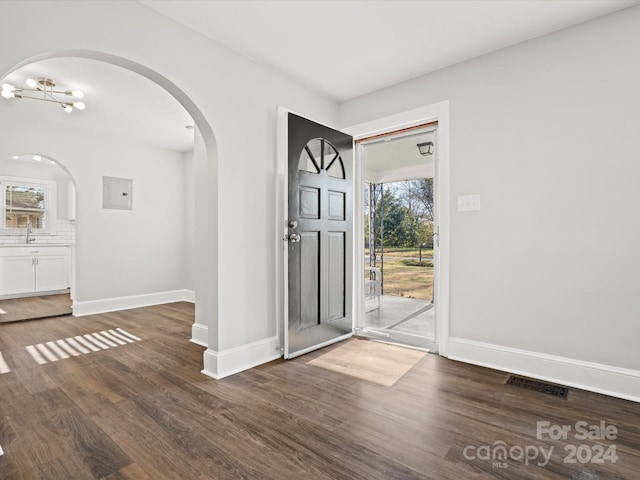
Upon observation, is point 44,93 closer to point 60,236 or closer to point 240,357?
point 240,357

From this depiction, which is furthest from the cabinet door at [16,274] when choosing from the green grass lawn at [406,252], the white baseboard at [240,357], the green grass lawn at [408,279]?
the green grass lawn at [408,279]

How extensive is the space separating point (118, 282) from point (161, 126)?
244 cm

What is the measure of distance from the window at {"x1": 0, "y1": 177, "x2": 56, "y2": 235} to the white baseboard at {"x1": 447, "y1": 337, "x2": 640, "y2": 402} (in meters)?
7.70

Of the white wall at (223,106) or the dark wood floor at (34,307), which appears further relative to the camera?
the dark wood floor at (34,307)

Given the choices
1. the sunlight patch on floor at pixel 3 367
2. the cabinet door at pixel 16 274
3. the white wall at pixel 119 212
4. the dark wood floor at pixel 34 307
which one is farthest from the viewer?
the cabinet door at pixel 16 274

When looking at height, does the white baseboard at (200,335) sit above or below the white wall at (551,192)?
below

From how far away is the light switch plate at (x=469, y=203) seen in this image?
2836 millimetres

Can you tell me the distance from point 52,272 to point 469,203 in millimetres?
7484

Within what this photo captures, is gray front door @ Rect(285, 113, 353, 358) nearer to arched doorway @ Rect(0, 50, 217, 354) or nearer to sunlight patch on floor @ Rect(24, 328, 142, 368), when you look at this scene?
arched doorway @ Rect(0, 50, 217, 354)

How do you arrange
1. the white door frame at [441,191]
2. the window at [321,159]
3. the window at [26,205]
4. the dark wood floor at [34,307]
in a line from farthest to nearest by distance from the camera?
the window at [26,205] < the dark wood floor at [34,307] < the window at [321,159] < the white door frame at [441,191]

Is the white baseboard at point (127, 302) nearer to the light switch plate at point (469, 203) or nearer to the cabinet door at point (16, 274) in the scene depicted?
the cabinet door at point (16, 274)

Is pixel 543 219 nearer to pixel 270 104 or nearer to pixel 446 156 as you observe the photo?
pixel 446 156

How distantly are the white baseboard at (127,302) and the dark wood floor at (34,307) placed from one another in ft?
0.88

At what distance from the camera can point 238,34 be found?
8.29 ft
